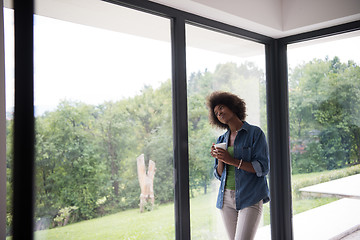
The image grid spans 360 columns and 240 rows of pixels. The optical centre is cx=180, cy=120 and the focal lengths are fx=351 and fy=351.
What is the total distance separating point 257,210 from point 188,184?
1.72 feet

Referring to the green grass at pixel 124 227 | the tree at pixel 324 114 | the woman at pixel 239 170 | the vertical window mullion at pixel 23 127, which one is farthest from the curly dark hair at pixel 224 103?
→ the vertical window mullion at pixel 23 127

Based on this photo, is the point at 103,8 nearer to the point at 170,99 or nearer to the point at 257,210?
the point at 170,99

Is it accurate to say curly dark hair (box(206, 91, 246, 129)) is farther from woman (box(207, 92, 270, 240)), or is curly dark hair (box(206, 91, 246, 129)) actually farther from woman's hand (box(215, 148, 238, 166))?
woman's hand (box(215, 148, 238, 166))

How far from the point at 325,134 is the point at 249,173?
1.07 meters

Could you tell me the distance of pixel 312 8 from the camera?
9.85 ft

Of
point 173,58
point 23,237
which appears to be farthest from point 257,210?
point 23,237

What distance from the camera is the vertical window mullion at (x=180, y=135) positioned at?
2.52 m

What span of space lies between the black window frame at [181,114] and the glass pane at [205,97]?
10 centimetres

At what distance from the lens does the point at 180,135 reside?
253 cm

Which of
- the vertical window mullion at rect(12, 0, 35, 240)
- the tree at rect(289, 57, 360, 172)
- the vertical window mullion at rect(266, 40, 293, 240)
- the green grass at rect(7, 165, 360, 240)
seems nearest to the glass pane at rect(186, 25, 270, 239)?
the green grass at rect(7, 165, 360, 240)

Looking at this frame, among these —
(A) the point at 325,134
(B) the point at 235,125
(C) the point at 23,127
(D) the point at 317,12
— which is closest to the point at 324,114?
(A) the point at 325,134

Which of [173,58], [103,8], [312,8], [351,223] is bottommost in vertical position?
[351,223]

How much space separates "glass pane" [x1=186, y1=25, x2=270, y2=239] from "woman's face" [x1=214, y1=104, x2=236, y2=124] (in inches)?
6.0

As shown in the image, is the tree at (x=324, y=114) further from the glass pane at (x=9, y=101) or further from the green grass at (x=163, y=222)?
the glass pane at (x=9, y=101)
